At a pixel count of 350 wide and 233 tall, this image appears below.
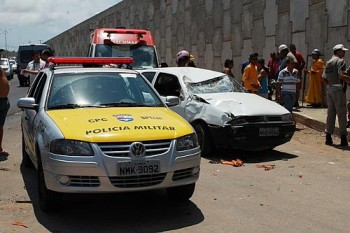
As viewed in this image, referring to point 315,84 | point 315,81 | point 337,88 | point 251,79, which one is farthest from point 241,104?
point 315,81

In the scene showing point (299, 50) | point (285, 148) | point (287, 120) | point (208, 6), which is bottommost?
point (285, 148)

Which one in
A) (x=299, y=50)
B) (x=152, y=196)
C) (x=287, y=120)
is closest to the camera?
(x=152, y=196)

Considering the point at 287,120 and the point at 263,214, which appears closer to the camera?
the point at 263,214

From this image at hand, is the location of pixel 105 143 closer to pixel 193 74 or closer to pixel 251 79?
pixel 193 74

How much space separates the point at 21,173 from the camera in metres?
7.26

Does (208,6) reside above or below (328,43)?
above

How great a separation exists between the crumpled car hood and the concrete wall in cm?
556

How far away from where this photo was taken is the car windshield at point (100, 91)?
5902mm

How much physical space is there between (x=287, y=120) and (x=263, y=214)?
341cm

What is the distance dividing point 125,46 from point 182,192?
971 cm

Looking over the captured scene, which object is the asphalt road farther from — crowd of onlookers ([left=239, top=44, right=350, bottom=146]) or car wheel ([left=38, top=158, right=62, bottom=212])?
crowd of onlookers ([left=239, top=44, right=350, bottom=146])

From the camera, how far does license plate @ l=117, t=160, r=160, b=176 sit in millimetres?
4770

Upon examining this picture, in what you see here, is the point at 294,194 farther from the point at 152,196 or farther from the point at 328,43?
the point at 328,43

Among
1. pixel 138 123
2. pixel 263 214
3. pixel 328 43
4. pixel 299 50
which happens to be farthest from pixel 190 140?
pixel 299 50
